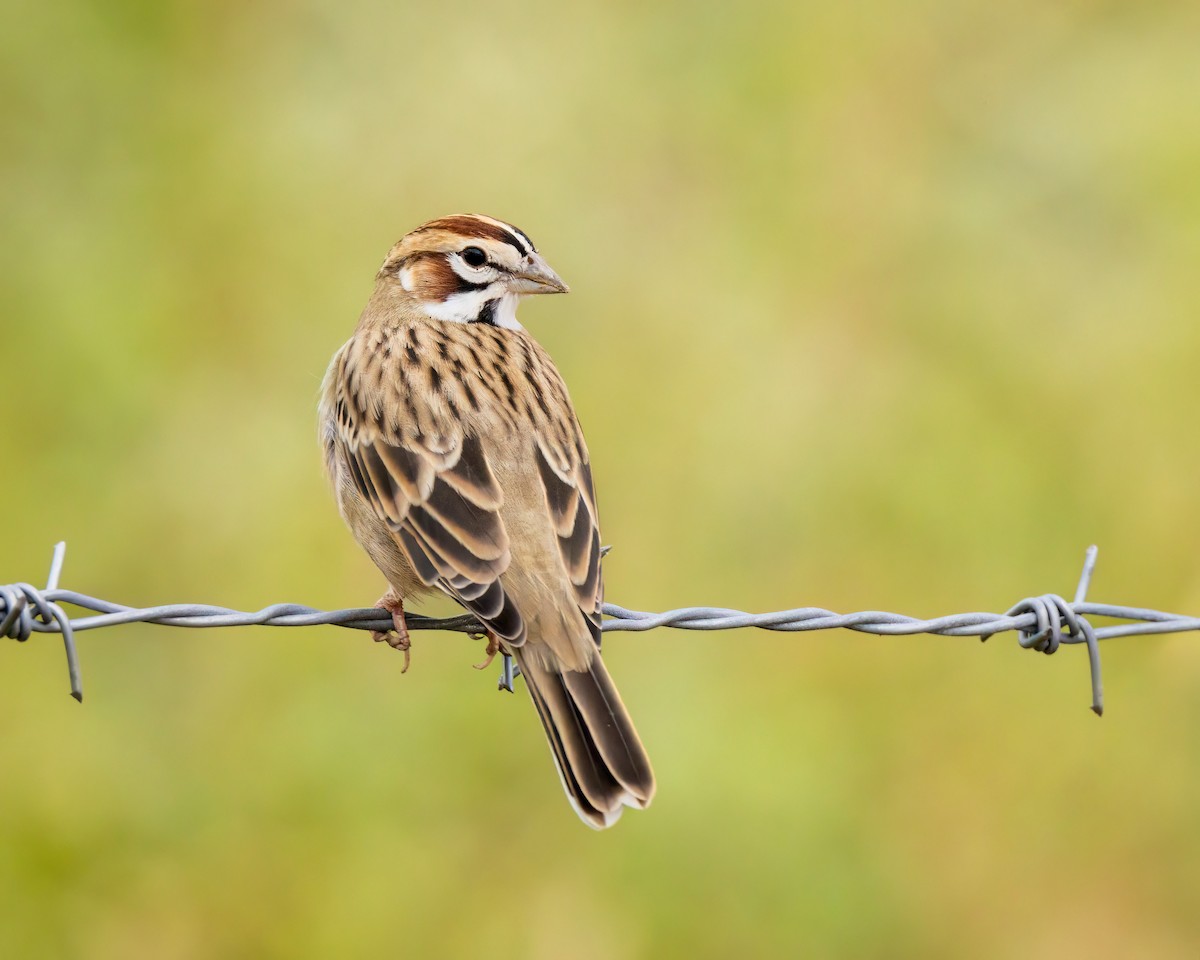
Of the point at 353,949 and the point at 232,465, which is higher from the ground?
the point at 232,465

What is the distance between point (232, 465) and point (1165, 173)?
20.2 ft

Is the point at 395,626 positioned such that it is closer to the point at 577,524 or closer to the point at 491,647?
the point at 491,647

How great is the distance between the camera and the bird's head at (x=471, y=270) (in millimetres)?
6684

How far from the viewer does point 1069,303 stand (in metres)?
10.5

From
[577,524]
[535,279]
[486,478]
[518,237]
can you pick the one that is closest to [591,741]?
[577,524]

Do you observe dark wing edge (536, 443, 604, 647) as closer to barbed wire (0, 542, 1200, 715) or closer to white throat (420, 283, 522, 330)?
barbed wire (0, 542, 1200, 715)

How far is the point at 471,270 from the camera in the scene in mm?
6734

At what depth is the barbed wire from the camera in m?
4.69

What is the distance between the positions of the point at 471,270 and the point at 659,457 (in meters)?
2.95

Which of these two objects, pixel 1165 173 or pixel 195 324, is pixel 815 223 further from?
pixel 195 324

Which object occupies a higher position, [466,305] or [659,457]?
[659,457]

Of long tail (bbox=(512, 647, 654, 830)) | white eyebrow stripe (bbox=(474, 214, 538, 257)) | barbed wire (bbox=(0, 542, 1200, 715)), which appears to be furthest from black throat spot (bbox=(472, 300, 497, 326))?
long tail (bbox=(512, 647, 654, 830))

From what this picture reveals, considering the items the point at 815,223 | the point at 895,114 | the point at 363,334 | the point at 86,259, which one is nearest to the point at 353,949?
the point at 363,334

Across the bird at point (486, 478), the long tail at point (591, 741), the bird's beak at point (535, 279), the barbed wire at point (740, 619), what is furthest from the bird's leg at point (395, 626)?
the bird's beak at point (535, 279)
